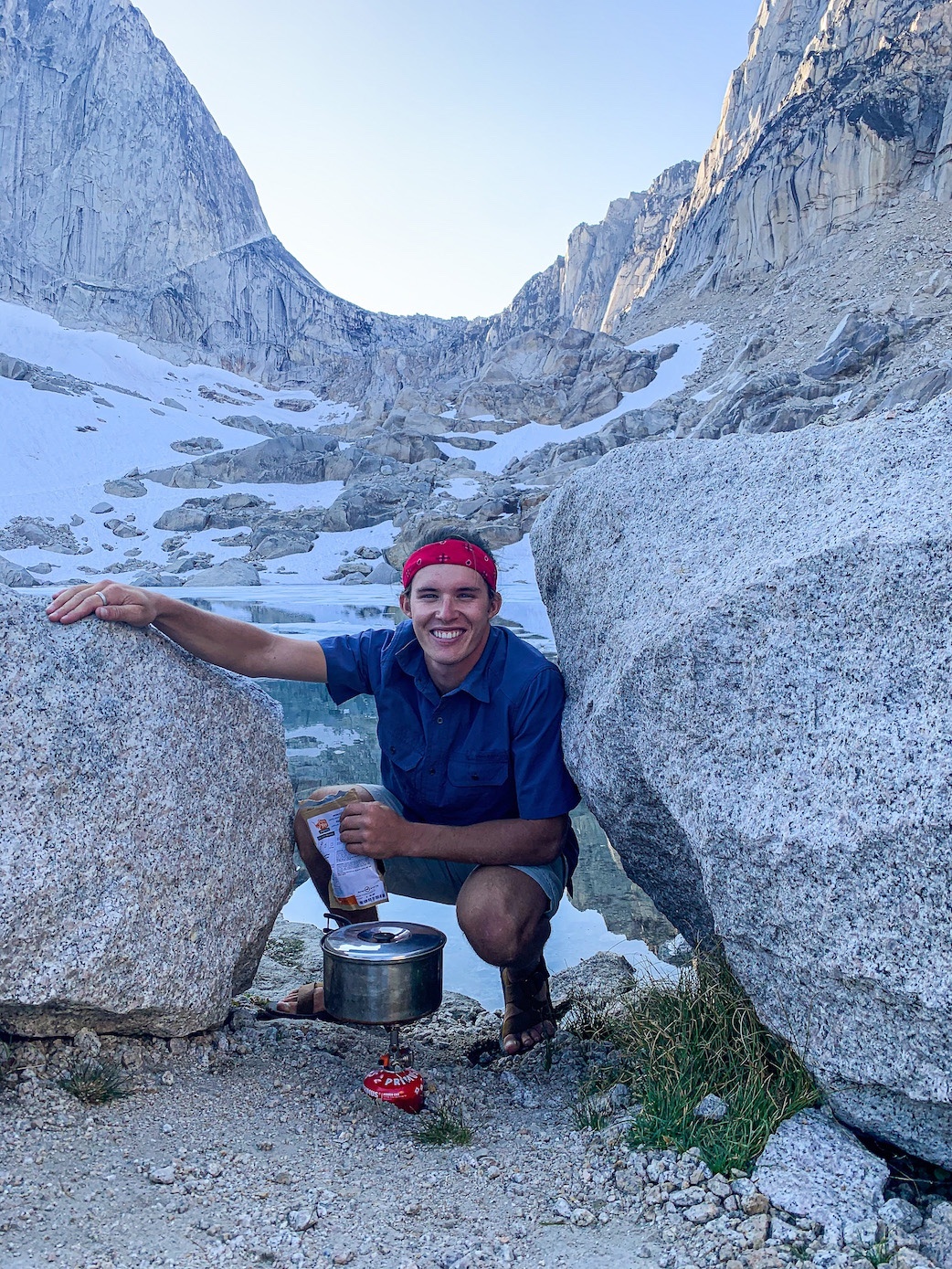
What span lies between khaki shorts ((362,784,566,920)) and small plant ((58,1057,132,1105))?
1.43 metres

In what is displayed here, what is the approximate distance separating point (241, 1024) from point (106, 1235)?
1.46m

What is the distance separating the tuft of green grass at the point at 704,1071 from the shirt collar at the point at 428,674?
1.33m

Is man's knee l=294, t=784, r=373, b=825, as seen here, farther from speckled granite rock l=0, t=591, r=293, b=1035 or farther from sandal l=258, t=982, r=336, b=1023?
sandal l=258, t=982, r=336, b=1023

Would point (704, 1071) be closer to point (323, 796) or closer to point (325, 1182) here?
point (325, 1182)

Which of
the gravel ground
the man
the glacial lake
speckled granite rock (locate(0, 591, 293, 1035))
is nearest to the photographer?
the gravel ground

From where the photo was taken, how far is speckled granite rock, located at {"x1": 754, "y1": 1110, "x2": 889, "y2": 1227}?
7.58 feet

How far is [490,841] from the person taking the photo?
11.9 feet

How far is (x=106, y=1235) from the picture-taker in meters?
2.26

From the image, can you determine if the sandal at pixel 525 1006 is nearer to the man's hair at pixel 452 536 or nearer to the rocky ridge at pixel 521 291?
the man's hair at pixel 452 536

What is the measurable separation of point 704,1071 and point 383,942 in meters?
1.17

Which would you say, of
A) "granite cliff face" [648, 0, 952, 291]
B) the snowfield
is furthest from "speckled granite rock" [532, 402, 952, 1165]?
"granite cliff face" [648, 0, 952, 291]

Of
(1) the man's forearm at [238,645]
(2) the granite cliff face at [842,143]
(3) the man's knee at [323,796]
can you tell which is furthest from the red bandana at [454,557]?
(2) the granite cliff face at [842,143]

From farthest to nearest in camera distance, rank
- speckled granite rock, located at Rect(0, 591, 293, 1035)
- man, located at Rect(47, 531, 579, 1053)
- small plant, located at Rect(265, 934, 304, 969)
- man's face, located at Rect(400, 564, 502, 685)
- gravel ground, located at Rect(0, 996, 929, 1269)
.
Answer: small plant, located at Rect(265, 934, 304, 969) < man's face, located at Rect(400, 564, 502, 685) < man, located at Rect(47, 531, 579, 1053) < speckled granite rock, located at Rect(0, 591, 293, 1035) < gravel ground, located at Rect(0, 996, 929, 1269)

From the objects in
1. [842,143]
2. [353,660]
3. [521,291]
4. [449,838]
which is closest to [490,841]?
[449,838]
